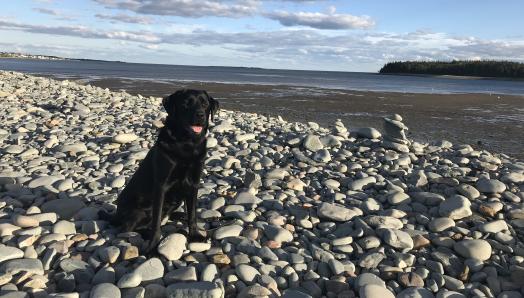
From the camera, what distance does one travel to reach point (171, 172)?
469 cm

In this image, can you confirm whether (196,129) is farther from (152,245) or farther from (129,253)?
(129,253)

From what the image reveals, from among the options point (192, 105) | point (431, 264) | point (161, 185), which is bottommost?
point (431, 264)

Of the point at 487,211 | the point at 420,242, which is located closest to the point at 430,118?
the point at 487,211

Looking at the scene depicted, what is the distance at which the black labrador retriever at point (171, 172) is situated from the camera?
469 cm

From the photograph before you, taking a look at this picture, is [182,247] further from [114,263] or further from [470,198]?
[470,198]

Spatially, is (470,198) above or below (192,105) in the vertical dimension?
below

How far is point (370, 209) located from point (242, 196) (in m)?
1.71

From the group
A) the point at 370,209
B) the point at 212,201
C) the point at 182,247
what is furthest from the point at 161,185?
the point at 370,209

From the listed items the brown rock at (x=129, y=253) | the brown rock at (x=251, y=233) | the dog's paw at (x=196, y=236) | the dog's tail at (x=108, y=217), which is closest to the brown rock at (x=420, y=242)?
the brown rock at (x=251, y=233)

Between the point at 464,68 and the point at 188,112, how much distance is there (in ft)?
377

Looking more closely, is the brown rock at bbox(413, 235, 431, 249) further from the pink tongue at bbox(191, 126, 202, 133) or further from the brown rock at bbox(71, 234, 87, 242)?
the brown rock at bbox(71, 234, 87, 242)

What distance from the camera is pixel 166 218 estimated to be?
542cm

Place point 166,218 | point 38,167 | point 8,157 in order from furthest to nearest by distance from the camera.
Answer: point 8,157 < point 38,167 < point 166,218

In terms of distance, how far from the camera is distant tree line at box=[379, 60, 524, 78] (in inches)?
3814
